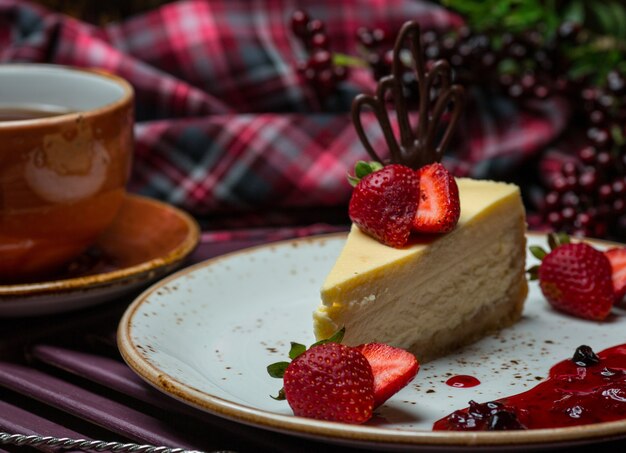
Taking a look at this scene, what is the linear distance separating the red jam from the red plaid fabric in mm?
1045

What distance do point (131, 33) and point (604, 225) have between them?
150 centimetres

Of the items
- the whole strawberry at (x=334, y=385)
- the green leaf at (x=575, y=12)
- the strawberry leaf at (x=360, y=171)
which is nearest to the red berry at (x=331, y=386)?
the whole strawberry at (x=334, y=385)

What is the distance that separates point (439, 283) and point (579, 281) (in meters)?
0.29

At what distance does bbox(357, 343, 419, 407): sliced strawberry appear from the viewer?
1490 mm

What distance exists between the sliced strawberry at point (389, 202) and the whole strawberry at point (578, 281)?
0.38 meters

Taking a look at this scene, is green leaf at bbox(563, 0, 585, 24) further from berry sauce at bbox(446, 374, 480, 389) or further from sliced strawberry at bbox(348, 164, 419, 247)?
berry sauce at bbox(446, 374, 480, 389)

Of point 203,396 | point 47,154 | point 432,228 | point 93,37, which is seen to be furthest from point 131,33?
point 203,396

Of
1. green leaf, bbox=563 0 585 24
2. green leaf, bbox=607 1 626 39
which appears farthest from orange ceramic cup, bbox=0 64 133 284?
green leaf, bbox=607 1 626 39

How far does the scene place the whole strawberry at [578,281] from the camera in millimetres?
1948

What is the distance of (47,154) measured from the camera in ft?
6.42

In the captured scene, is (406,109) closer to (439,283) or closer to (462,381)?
(439,283)

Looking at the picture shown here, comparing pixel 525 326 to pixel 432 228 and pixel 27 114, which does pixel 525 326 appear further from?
pixel 27 114

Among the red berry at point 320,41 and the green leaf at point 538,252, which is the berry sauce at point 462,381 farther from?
the red berry at point 320,41

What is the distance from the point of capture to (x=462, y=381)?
1699 mm
